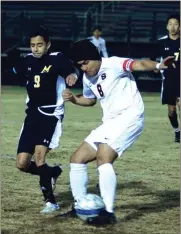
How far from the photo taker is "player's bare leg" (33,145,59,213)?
29.5 feet

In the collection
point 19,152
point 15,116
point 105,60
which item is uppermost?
point 105,60

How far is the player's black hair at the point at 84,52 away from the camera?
336 inches

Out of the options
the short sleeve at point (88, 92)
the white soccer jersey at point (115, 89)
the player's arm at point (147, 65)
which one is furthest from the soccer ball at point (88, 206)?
the player's arm at point (147, 65)

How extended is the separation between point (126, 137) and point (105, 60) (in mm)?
861

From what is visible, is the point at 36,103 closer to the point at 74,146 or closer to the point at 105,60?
the point at 105,60

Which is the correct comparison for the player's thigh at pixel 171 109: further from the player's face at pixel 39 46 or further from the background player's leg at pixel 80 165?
the background player's leg at pixel 80 165

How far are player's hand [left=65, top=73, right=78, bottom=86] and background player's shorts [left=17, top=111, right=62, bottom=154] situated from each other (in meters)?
0.57

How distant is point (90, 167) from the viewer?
1229 centimetres

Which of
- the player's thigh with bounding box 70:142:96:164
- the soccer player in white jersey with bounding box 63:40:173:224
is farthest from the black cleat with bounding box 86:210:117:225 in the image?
the player's thigh with bounding box 70:142:96:164

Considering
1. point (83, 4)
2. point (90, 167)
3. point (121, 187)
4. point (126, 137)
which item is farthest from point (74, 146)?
point (83, 4)

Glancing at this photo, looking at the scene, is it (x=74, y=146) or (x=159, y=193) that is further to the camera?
(x=74, y=146)

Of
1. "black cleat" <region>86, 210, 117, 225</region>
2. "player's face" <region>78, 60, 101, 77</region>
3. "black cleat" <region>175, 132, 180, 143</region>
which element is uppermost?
"player's face" <region>78, 60, 101, 77</region>

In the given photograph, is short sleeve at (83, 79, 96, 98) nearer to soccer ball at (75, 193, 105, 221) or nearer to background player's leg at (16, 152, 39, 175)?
background player's leg at (16, 152, 39, 175)

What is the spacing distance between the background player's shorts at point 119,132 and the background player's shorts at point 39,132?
30.6 inches
